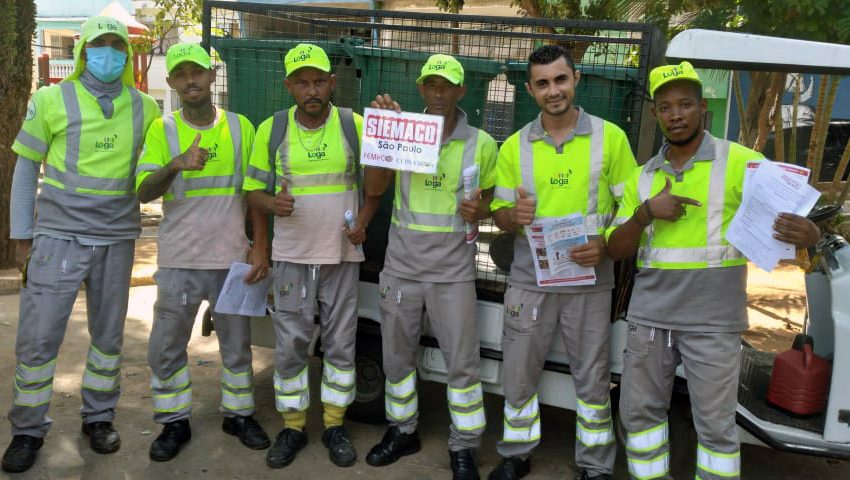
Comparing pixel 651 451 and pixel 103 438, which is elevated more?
pixel 651 451

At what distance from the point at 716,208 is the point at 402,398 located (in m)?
1.86

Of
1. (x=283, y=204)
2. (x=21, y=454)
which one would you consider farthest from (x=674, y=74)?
(x=21, y=454)

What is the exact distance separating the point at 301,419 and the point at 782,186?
2693mm

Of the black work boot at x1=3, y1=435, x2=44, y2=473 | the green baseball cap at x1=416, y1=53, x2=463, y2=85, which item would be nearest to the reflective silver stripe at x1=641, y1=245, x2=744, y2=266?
the green baseball cap at x1=416, y1=53, x2=463, y2=85

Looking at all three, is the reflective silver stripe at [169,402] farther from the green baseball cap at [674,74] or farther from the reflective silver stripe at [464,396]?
the green baseball cap at [674,74]

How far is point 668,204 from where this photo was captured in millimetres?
3230

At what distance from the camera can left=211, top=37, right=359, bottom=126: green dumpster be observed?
4562 mm

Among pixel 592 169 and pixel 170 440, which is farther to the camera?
pixel 170 440

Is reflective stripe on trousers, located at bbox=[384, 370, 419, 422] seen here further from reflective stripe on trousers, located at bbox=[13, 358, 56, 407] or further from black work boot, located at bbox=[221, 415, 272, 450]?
reflective stripe on trousers, located at bbox=[13, 358, 56, 407]

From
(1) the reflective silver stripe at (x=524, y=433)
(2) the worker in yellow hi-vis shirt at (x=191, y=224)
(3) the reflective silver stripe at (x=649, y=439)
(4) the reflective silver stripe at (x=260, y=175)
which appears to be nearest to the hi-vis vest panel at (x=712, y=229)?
(3) the reflective silver stripe at (x=649, y=439)

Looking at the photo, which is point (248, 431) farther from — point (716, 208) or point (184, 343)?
point (716, 208)

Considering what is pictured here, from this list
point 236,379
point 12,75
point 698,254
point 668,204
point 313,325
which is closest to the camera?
point 668,204

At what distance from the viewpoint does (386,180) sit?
160 inches

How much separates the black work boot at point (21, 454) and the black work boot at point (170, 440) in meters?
0.57
